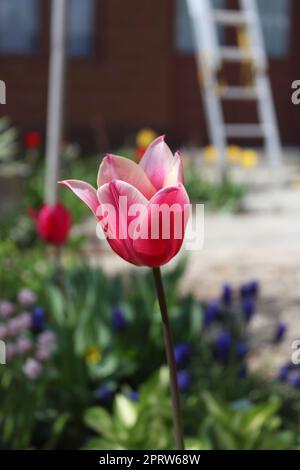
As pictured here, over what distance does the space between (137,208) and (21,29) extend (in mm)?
11188

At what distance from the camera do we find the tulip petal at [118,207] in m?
0.82

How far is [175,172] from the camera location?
0.85 m

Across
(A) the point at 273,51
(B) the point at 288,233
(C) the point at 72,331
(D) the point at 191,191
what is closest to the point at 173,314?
(C) the point at 72,331

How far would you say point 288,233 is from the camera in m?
5.64

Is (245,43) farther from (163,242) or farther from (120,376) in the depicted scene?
(163,242)

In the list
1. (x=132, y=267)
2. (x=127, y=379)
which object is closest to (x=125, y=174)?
(x=127, y=379)

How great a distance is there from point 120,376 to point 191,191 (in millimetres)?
4734

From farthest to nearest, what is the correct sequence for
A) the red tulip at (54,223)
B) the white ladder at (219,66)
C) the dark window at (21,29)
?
1. the dark window at (21,29)
2. the white ladder at (219,66)
3. the red tulip at (54,223)

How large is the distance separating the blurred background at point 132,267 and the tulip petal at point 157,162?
0.84 m

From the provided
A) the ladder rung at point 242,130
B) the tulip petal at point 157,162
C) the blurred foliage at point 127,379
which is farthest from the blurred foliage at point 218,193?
the tulip petal at point 157,162

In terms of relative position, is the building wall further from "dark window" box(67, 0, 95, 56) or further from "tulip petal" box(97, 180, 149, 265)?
"tulip petal" box(97, 180, 149, 265)

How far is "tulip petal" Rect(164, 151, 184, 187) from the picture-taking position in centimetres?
83

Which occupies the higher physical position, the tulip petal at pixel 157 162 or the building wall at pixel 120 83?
the building wall at pixel 120 83

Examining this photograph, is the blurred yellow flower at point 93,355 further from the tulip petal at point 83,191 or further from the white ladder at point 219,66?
the white ladder at point 219,66
